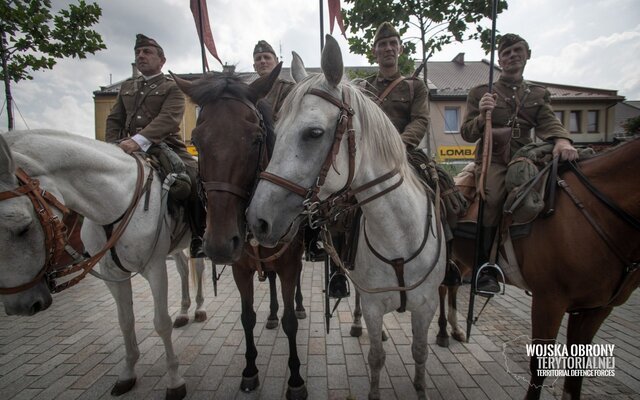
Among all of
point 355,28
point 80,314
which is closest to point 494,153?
point 355,28

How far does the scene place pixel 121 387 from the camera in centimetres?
278

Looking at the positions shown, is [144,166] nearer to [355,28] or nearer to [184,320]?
[184,320]

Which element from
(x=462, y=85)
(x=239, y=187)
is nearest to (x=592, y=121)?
(x=462, y=85)

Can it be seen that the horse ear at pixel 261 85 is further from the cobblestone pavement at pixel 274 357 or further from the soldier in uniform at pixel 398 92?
the cobblestone pavement at pixel 274 357

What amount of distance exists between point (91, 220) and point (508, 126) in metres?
3.96

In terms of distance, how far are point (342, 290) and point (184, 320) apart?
279cm

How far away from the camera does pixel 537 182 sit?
2322 millimetres

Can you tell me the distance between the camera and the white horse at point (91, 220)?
5.65 feet

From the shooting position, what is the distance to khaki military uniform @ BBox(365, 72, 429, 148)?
113 inches

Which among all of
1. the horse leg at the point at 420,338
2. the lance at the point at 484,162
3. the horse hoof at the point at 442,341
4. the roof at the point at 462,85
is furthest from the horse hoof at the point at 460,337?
the roof at the point at 462,85

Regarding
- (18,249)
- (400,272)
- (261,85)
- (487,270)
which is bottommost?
(487,270)

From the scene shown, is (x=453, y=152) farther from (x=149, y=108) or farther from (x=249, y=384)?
(x=249, y=384)

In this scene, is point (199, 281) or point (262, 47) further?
point (199, 281)

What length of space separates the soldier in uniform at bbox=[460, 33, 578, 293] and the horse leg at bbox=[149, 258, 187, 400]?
9.59 ft
